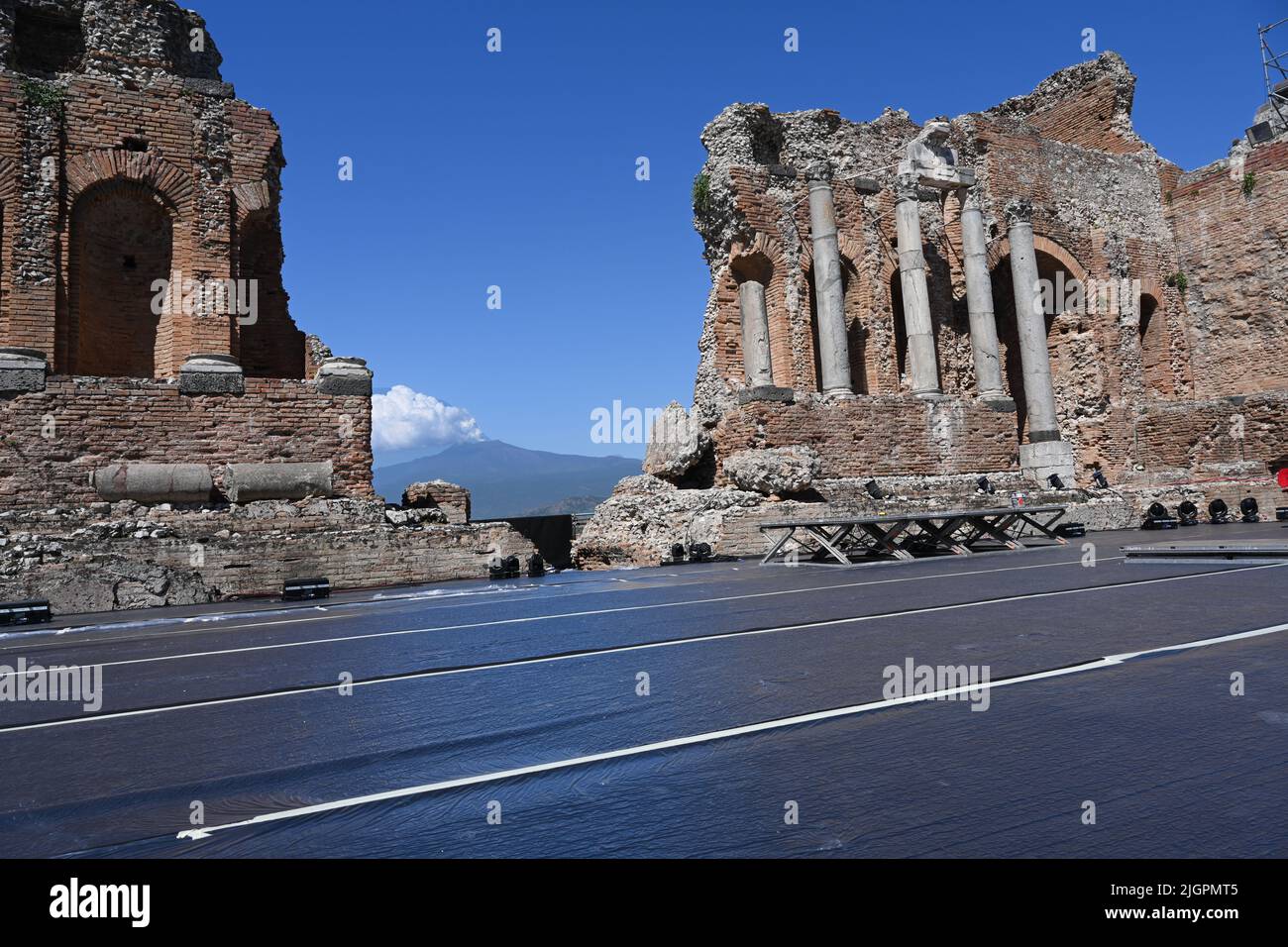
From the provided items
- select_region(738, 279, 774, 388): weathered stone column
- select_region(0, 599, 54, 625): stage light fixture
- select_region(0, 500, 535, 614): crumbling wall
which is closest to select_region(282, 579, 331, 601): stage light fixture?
select_region(0, 500, 535, 614): crumbling wall

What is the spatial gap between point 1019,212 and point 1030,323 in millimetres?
3066

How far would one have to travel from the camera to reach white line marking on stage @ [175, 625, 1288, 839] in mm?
2680

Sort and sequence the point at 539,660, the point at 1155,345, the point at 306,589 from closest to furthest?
the point at 539,660 → the point at 306,589 → the point at 1155,345

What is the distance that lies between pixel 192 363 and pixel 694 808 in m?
13.8

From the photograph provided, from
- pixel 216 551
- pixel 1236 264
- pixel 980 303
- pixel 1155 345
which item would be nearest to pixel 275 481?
pixel 216 551

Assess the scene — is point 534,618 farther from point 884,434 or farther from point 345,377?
point 884,434

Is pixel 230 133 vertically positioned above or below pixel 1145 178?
below

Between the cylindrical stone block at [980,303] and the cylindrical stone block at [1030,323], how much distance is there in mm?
1246

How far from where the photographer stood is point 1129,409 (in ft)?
83.6

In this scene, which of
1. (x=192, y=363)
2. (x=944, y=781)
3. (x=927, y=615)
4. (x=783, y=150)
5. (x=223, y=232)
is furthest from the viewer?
(x=783, y=150)

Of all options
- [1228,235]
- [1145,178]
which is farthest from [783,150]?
[1228,235]

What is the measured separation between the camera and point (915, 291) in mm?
21812

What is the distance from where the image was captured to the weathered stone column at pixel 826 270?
20.4 meters

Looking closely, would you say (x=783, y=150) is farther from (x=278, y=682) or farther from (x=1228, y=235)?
(x=278, y=682)
